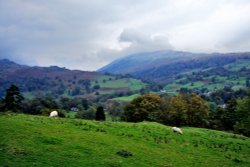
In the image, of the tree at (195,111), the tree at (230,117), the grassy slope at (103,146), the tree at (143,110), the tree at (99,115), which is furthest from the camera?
the tree at (230,117)

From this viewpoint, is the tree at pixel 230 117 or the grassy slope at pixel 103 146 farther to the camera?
the tree at pixel 230 117

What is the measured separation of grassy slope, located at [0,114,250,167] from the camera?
991 inches

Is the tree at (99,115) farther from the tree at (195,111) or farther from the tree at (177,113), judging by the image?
the tree at (195,111)

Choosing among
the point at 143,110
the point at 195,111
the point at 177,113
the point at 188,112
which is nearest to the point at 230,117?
the point at 195,111

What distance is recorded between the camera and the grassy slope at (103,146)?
25.2m

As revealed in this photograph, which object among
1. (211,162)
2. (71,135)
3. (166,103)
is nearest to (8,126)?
(71,135)

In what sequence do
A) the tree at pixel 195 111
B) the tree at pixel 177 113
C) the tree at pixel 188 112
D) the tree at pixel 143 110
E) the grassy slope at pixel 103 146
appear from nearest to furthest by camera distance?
the grassy slope at pixel 103 146 < the tree at pixel 177 113 < the tree at pixel 188 112 < the tree at pixel 195 111 < the tree at pixel 143 110

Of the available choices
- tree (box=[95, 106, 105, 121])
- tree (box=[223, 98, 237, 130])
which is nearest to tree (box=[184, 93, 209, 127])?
tree (box=[223, 98, 237, 130])

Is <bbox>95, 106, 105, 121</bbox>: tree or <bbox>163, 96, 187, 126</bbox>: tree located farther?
<bbox>163, 96, 187, 126</bbox>: tree

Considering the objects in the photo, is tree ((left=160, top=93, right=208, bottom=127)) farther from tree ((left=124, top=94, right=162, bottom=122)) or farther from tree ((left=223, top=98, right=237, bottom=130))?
tree ((left=223, top=98, right=237, bottom=130))

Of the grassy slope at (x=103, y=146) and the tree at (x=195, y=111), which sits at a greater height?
the tree at (x=195, y=111)

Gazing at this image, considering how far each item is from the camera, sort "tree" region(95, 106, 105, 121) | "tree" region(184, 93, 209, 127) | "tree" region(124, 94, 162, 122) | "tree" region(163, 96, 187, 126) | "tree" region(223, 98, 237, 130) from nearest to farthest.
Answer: "tree" region(95, 106, 105, 121), "tree" region(163, 96, 187, 126), "tree" region(184, 93, 209, 127), "tree" region(124, 94, 162, 122), "tree" region(223, 98, 237, 130)

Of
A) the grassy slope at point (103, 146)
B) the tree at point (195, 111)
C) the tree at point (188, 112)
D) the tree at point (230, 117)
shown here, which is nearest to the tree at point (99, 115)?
the tree at point (188, 112)

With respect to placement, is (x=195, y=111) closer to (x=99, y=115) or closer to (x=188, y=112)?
(x=188, y=112)
